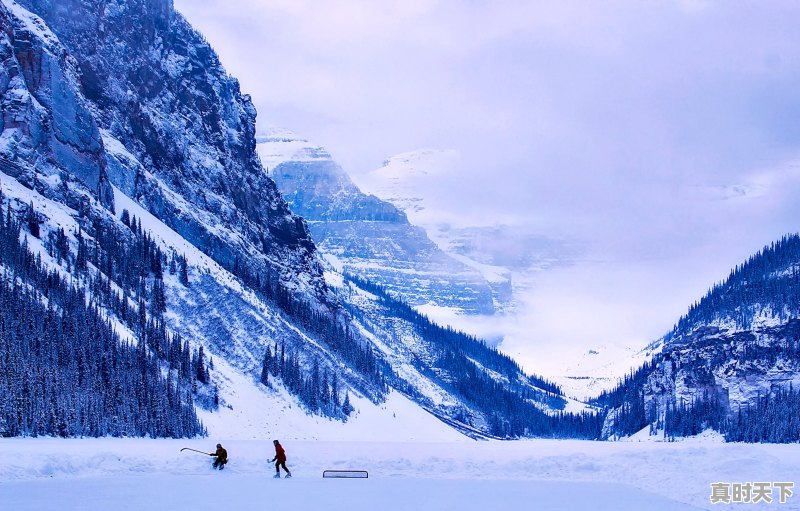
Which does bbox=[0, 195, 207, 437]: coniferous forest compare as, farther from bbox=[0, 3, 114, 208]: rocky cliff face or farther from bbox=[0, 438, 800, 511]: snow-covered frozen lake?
bbox=[0, 438, 800, 511]: snow-covered frozen lake

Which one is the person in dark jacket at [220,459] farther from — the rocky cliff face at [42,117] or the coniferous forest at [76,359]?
the rocky cliff face at [42,117]

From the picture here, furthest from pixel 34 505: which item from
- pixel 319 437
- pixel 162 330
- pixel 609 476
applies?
pixel 319 437

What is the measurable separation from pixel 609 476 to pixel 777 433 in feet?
469

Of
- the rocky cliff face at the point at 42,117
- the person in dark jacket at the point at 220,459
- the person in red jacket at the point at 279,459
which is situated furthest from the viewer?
the rocky cliff face at the point at 42,117

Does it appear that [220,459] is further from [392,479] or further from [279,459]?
[392,479]

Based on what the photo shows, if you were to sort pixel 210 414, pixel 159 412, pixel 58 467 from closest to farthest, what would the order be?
pixel 58 467 < pixel 159 412 < pixel 210 414

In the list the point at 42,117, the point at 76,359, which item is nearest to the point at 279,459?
the point at 76,359

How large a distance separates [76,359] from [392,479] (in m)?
72.6

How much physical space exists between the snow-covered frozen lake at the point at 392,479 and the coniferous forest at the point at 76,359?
1348 inches

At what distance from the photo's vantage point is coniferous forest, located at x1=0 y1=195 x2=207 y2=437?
106 metres

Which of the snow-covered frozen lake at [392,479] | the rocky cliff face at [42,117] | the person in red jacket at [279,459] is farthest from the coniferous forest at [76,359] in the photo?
the person in red jacket at [279,459]

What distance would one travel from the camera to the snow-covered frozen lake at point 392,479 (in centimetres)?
5459

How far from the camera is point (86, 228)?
177m

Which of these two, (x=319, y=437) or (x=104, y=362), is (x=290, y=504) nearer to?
(x=104, y=362)
